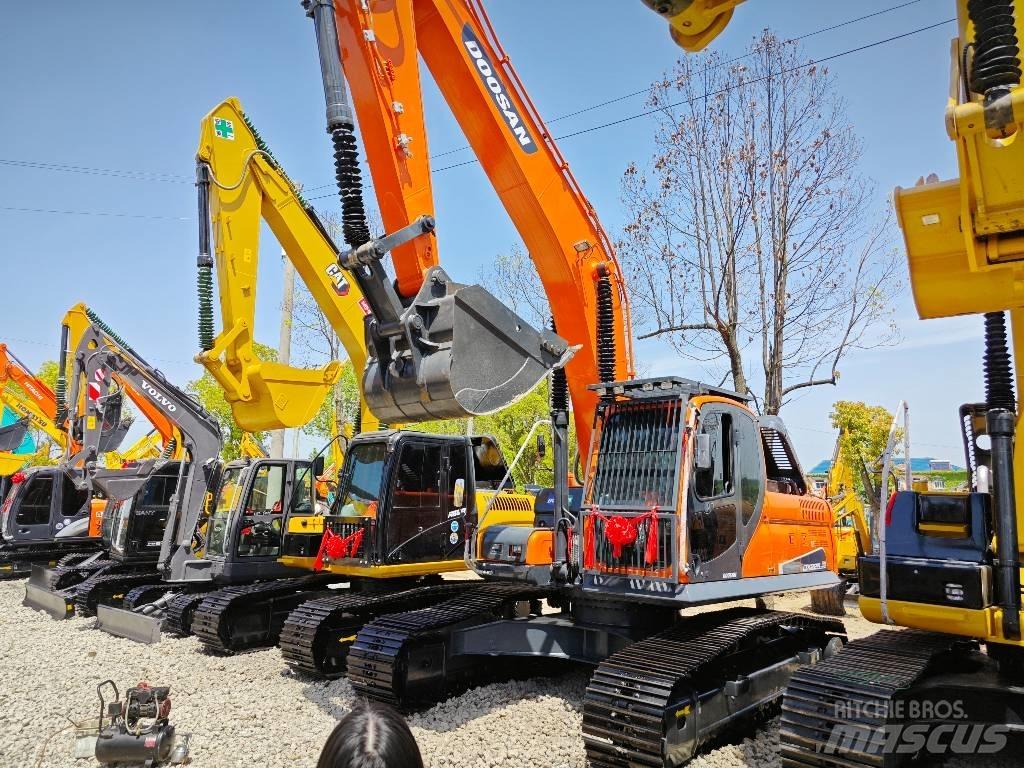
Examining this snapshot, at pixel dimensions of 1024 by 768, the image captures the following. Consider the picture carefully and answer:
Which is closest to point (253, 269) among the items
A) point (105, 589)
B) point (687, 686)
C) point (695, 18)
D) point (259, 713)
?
point (259, 713)

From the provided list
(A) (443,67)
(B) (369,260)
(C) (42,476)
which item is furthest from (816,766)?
(C) (42,476)

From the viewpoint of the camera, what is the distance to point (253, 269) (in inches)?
378

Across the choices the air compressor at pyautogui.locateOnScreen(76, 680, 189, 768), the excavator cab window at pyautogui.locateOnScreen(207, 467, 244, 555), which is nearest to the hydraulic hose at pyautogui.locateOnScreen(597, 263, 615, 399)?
the air compressor at pyautogui.locateOnScreen(76, 680, 189, 768)

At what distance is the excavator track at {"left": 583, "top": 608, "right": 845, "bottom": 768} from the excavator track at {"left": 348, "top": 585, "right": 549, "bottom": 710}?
5.96ft

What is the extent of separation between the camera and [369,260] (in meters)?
4.55

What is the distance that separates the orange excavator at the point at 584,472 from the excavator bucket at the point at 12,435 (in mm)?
19932

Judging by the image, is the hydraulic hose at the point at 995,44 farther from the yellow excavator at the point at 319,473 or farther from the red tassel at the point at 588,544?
the yellow excavator at the point at 319,473

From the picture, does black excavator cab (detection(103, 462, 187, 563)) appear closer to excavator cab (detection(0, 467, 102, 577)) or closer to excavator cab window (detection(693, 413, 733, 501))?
excavator cab (detection(0, 467, 102, 577))

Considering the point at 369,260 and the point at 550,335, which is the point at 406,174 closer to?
the point at 369,260

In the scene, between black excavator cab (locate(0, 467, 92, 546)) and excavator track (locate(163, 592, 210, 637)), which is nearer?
excavator track (locate(163, 592, 210, 637))

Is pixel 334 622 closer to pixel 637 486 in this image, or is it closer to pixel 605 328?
pixel 637 486

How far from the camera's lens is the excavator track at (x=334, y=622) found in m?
7.51

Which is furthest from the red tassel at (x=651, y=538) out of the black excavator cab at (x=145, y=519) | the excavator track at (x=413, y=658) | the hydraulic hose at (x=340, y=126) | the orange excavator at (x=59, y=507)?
the orange excavator at (x=59, y=507)

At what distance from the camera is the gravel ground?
546cm
